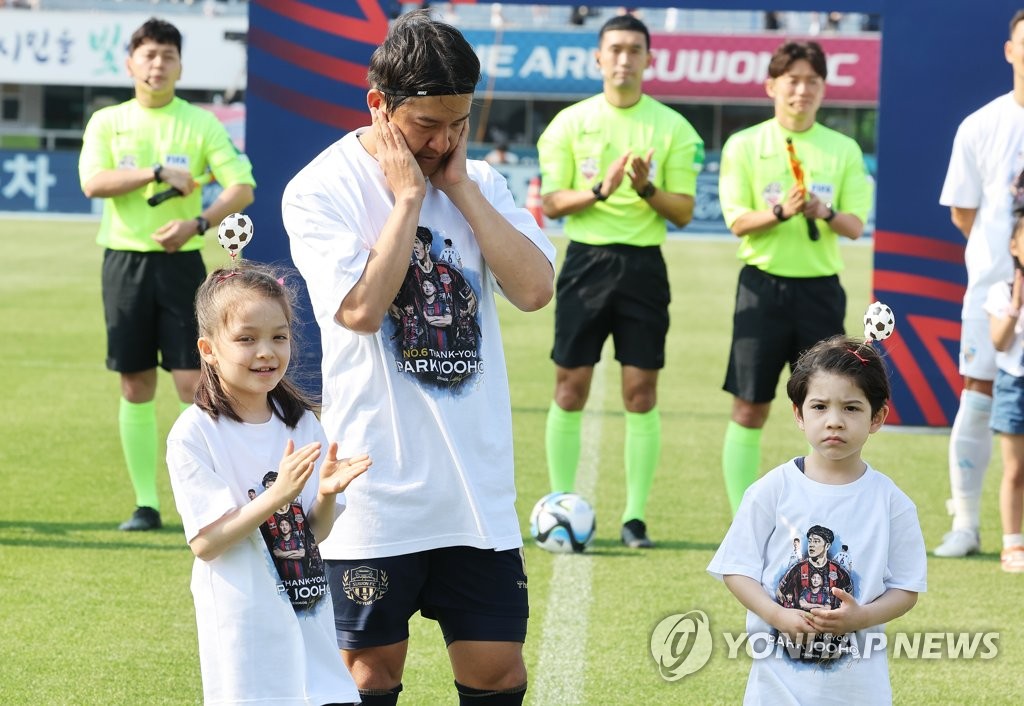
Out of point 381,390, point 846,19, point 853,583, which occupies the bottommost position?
point 853,583

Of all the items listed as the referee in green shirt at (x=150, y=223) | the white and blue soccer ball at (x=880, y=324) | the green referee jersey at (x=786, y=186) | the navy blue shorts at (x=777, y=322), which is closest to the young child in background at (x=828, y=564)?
the white and blue soccer ball at (x=880, y=324)

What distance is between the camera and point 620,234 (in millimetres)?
6930

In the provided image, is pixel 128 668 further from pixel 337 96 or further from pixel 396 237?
pixel 337 96

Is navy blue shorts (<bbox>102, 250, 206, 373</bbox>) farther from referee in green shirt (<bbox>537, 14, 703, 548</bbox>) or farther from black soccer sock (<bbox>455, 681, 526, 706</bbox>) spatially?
black soccer sock (<bbox>455, 681, 526, 706</bbox>)

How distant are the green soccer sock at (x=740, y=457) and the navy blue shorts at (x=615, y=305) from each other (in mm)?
496

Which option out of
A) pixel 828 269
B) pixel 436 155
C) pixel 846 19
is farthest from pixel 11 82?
pixel 436 155

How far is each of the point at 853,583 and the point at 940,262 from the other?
20.9 ft

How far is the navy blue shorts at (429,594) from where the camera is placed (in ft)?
10.6

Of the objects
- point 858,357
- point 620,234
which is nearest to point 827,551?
point 858,357

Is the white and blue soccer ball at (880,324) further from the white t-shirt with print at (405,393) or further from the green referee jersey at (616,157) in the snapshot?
the green referee jersey at (616,157)

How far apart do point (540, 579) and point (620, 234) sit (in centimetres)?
173

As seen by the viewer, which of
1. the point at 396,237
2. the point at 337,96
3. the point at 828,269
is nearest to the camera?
the point at 396,237

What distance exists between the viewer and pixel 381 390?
3.21 metres

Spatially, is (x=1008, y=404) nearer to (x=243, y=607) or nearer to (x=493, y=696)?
(x=493, y=696)
